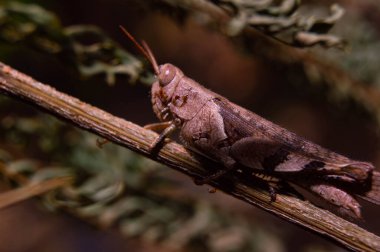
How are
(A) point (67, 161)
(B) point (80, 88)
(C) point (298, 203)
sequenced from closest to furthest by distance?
(C) point (298, 203)
(A) point (67, 161)
(B) point (80, 88)

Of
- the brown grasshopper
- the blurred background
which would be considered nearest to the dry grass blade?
the blurred background

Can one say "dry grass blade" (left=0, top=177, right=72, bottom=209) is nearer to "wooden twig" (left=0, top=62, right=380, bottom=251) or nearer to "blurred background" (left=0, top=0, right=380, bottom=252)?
"blurred background" (left=0, top=0, right=380, bottom=252)

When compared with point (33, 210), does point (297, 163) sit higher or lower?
higher

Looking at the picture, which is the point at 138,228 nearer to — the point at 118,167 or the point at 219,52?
the point at 118,167

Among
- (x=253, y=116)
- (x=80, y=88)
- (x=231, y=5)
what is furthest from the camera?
(x=80, y=88)

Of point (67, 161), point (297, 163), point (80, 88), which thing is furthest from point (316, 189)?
point (80, 88)

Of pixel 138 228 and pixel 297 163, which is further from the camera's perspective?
pixel 138 228

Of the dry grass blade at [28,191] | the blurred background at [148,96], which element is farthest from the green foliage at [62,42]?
the dry grass blade at [28,191]
